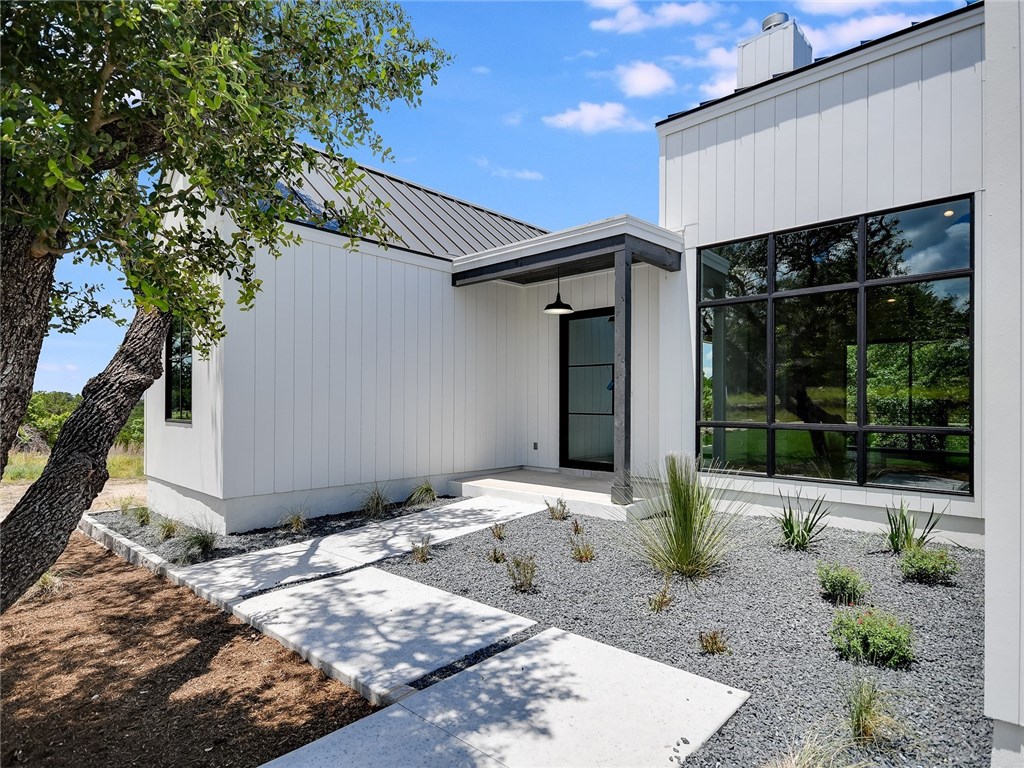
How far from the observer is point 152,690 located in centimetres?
277

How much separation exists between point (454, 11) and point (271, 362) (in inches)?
145

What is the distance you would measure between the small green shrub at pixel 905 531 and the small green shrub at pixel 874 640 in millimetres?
1725

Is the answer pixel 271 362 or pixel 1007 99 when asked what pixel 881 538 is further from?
pixel 271 362

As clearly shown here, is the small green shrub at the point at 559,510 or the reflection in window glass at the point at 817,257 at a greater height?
the reflection in window glass at the point at 817,257

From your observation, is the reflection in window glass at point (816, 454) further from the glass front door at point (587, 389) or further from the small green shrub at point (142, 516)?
the small green shrub at point (142, 516)

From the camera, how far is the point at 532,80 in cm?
548

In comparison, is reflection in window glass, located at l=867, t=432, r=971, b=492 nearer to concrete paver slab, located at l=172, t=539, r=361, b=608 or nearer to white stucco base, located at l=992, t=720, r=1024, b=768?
white stucco base, located at l=992, t=720, r=1024, b=768

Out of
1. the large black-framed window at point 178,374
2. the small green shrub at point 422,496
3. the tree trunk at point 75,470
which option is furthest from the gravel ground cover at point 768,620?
the large black-framed window at point 178,374

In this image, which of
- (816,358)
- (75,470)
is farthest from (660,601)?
(816,358)

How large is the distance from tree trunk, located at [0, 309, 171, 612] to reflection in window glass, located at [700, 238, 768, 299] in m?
5.42

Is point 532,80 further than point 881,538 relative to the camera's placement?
Yes

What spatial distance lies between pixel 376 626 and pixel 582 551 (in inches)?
69.8

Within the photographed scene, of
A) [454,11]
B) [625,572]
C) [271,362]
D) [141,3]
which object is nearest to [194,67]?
[141,3]

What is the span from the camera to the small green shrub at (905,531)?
4.30 meters
